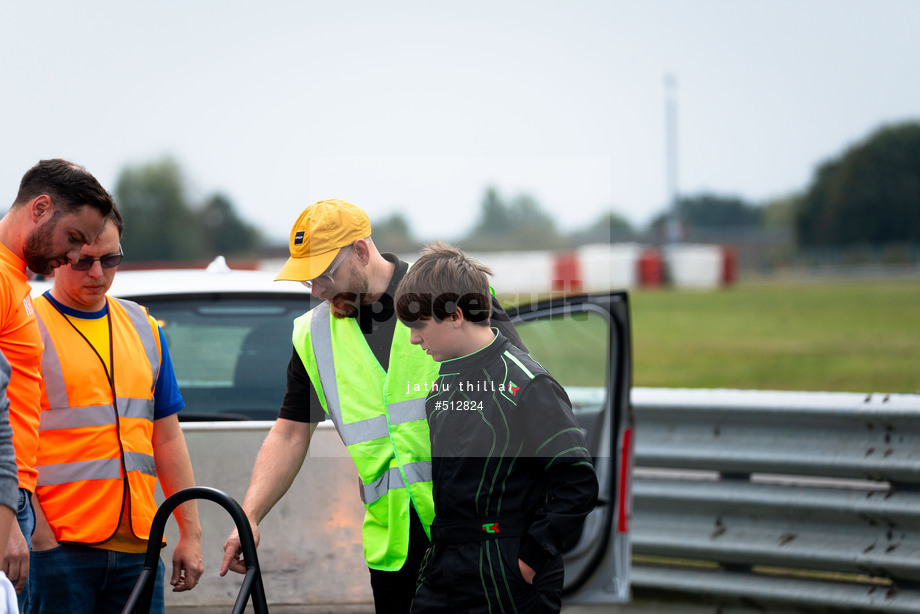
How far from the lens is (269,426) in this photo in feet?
10.9

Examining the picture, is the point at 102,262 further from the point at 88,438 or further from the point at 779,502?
the point at 779,502

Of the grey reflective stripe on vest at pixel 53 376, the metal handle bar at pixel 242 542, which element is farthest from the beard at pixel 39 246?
the metal handle bar at pixel 242 542

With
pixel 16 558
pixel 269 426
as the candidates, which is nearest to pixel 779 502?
pixel 269 426

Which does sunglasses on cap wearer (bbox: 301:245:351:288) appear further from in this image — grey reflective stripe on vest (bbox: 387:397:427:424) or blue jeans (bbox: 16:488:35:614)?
blue jeans (bbox: 16:488:35:614)

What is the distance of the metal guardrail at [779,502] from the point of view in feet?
14.9

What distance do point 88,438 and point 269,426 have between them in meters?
0.71

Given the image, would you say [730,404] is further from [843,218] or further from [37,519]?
[843,218]

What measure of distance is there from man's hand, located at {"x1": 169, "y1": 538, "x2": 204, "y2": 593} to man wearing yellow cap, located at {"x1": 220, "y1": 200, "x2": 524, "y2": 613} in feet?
0.89

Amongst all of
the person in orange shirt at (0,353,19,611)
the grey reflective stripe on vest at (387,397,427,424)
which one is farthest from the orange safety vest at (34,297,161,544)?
the grey reflective stripe on vest at (387,397,427,424)

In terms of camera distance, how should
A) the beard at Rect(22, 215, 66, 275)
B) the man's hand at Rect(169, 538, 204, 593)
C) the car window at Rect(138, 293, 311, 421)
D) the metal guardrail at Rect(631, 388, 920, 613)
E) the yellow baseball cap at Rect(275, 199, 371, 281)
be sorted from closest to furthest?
the beard at Rect(22, 215, 66, 275) → the yellow baseball cap at Rect(275, 199, 371, 281) → the man's hand at Rect(169, 538, 204, 593) → the car window at Rect(138, 293, 311, 421) → the metal guardrail at Rect(631, 388, 920, 613)

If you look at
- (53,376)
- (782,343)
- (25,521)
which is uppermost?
(53,376)

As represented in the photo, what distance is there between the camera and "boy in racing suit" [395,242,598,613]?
94.8 inches

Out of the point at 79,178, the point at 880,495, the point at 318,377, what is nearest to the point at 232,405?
the point at 318,377

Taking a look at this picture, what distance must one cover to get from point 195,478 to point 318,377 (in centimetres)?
→ 83
